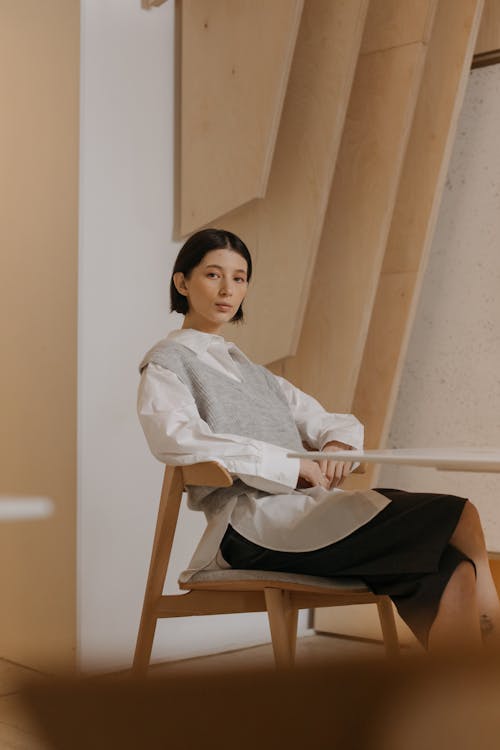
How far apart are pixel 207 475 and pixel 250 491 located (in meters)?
0.17

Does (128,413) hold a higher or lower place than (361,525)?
lower

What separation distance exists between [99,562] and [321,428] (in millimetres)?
804

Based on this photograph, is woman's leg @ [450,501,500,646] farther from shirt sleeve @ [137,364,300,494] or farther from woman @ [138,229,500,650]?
shirt sleeve @ [137,364,300,494]

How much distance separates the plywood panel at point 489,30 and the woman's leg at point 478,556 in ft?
5.75

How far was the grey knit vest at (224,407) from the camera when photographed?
1.85 metres

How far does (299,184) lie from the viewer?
2660mm

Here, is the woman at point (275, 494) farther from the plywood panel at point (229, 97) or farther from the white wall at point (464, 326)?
the white wall at point (464, 326)

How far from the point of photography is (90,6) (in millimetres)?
2543

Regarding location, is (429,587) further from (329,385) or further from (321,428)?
(329,385)

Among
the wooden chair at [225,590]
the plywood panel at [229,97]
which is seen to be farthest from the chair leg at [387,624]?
the plywood panel at [229,97]

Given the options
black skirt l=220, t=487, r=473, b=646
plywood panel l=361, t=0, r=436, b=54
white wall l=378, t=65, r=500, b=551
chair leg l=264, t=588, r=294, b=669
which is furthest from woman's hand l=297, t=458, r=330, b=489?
plywood panel l=361, t=0, r=436, b=54

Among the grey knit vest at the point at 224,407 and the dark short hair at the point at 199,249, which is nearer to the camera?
the grey knit vest at the point at 224,407

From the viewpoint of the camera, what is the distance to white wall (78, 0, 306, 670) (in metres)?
2.52

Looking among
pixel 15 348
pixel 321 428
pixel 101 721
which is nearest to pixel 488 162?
pixel 321 428
